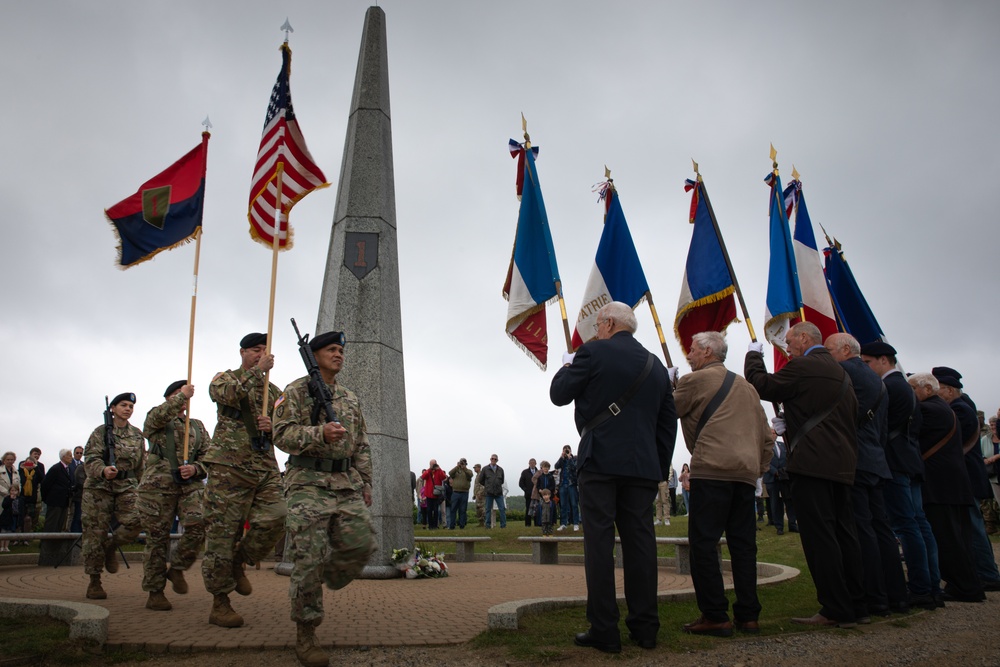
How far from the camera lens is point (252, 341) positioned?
6.14 meters

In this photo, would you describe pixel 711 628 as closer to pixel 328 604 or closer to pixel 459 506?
pixel 328 604

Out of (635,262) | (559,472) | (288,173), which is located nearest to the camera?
(288,173)

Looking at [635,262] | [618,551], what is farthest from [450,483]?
[635,262]

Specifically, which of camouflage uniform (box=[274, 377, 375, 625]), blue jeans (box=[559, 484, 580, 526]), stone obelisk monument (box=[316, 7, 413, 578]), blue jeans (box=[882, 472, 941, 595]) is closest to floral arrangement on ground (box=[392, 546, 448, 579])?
stone obelisk monument (box=[316, 7, 413, 578])

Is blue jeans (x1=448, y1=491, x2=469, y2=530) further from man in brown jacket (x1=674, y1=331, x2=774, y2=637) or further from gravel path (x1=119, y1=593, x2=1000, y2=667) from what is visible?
gravel path (x1=119, y1=593, x2=1000, y2=667)

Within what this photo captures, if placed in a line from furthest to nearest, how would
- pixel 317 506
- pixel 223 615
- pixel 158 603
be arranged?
pixel 158 603 → pixel 223 615 → pixel 317 506

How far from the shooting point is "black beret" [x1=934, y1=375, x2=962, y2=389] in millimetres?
7848

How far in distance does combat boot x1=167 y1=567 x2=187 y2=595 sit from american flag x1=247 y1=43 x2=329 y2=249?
3.67 m

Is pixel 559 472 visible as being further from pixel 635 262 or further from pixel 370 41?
pixel 370 41

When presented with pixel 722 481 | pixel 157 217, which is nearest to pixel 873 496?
pixel 722 481

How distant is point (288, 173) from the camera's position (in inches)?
328

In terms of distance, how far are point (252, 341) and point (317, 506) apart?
214 centimetres

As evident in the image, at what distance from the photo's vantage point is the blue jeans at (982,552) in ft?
24.3

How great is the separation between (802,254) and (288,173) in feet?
22.6
